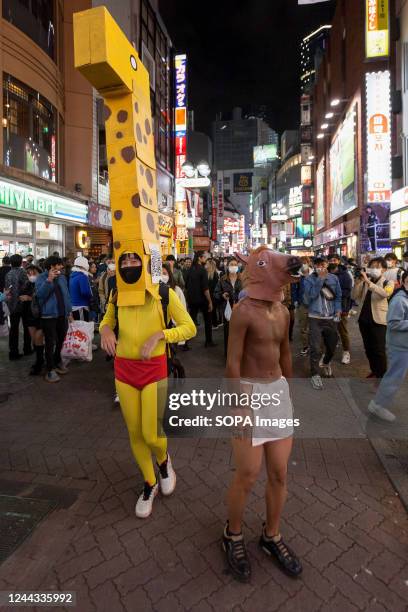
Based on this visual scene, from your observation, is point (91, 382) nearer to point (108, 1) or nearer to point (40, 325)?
point (40, 325)

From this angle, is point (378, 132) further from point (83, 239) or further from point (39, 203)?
point (39, 203)

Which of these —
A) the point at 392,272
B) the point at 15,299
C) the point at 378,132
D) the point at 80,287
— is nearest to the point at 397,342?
the point at 392,272

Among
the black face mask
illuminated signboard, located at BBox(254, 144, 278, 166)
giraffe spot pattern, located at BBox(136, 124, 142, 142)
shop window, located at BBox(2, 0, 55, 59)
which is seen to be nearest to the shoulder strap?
the black face mask

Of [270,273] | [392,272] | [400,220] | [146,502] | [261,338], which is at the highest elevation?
[400,220]

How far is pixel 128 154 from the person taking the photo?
10.2ft

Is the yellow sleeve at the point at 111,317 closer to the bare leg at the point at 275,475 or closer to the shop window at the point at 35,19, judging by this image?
the bare leg at the point at 275,475

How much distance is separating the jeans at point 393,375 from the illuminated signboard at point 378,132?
21179mm

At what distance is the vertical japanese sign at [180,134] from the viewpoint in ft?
110

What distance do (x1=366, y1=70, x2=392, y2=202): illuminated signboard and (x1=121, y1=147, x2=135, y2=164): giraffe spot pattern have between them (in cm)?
2340

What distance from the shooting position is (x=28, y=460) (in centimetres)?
417

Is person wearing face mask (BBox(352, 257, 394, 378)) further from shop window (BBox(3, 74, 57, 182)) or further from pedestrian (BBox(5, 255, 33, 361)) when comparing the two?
shop window (BBox(3, 74, 57, 182))

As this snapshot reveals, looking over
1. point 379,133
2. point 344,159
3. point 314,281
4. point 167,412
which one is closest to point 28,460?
point 167,412

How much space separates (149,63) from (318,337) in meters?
28.8

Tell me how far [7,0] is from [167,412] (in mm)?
15966
